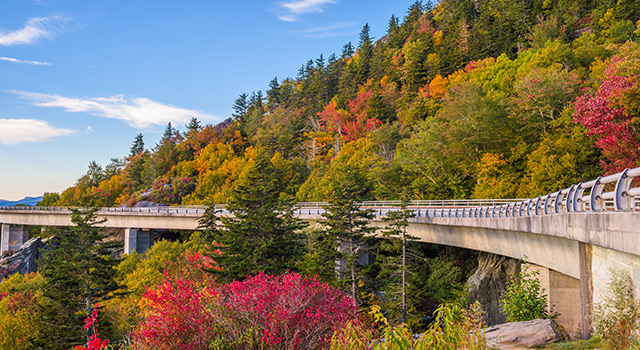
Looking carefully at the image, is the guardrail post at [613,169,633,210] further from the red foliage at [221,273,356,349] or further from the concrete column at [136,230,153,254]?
the concrete column at [136,230,153,254]

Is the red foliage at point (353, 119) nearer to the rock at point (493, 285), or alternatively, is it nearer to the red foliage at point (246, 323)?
the rock at point (493, 285)

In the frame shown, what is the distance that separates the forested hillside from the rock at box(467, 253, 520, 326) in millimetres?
9386

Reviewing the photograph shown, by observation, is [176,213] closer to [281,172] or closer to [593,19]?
[281,172]

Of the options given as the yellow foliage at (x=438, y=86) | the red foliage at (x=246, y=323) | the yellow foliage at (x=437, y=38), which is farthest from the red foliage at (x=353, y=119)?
the red foliage at (x=246, y=323)

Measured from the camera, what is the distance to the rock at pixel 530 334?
10116mm

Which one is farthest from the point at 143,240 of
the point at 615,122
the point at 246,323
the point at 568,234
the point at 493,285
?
the point at 568,234

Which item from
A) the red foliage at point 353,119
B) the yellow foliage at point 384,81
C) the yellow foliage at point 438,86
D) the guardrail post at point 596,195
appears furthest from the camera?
the yellow foliage at point 384,81

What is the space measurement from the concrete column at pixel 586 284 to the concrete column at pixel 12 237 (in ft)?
274

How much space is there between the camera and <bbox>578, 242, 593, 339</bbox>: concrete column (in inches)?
395

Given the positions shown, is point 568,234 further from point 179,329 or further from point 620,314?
point 179,329

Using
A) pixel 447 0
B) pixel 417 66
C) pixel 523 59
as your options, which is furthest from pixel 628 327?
pixel 447 0

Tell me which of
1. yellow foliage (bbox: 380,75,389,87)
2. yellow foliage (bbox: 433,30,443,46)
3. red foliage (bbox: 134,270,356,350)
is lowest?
red foliage (bbox: 134,270,356,350)

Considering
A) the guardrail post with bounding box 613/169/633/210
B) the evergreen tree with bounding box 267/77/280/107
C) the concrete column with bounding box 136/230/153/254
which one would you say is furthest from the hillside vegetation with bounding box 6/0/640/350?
the evergreen tree with bounding box 267/77/280/107

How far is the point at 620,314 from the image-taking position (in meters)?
7.57
